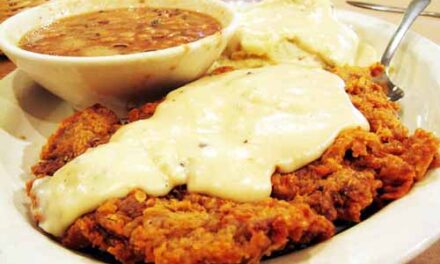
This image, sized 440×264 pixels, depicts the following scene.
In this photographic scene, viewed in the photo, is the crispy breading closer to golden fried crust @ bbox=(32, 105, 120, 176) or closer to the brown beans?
golden fried crust @ bbox=(32, 105, 120, 176)

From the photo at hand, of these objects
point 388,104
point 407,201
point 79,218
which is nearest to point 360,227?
point 407,201

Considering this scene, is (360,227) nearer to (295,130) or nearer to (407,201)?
(407,201)

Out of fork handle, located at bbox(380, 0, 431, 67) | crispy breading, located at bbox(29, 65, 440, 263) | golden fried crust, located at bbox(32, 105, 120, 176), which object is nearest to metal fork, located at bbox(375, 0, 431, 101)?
fork handle, located at bbox(380, 0, 431, 67)

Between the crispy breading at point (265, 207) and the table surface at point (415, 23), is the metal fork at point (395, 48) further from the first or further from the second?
the table surface at point (415, 23)

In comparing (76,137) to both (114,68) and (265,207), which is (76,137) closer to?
(114,68)

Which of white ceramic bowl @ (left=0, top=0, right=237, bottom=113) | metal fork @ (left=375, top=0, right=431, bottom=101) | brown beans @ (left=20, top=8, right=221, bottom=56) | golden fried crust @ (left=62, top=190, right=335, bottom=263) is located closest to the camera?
golden fried crust @ (left=62, top=190, right=335, bottom=263)

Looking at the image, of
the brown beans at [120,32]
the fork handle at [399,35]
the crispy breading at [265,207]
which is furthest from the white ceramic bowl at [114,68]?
the fork handle at [399,35]

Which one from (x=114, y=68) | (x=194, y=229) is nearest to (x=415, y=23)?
(x=114, y=68)
